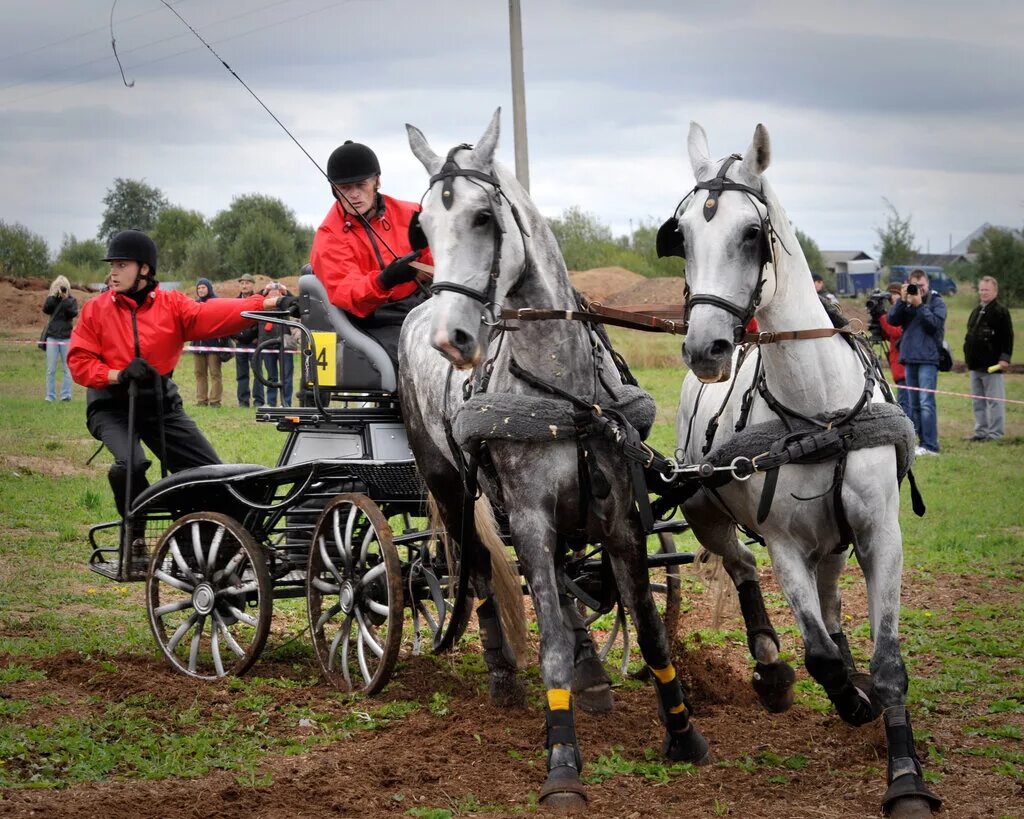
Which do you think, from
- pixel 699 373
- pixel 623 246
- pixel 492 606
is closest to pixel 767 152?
pixel 699 373

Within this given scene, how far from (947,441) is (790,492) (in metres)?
11.1

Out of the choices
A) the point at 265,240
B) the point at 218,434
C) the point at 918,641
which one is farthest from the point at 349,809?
the point at 265,240

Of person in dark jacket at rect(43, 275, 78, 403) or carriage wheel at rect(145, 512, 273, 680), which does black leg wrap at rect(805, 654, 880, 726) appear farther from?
person in dark jacket at rect(43, 275, 78, 403)

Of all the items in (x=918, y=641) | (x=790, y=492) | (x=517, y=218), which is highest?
(x=517, y=218)

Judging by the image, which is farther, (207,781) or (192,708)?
(192,708)

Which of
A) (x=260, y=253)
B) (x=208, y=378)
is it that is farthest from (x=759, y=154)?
(x=260, y=253)

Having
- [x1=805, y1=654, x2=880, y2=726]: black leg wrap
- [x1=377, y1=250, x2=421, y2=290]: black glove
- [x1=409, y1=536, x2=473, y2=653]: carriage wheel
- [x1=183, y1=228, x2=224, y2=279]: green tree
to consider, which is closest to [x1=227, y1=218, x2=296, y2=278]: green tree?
[x1=183, y1=228, x2=224, y2=279]: green tree

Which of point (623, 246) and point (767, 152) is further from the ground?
point (623, 246)

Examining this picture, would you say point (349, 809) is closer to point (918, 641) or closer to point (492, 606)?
point (492, 606)

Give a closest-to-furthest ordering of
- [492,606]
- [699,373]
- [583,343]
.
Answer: [699,373] → [583,343] → [492,606]

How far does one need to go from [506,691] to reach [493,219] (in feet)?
7.66

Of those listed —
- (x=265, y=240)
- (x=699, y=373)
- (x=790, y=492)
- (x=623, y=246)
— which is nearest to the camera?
(x=699, y=373)

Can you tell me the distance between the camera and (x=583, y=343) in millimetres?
4531

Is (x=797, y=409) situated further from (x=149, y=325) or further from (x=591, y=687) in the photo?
(x=149, y=325)
